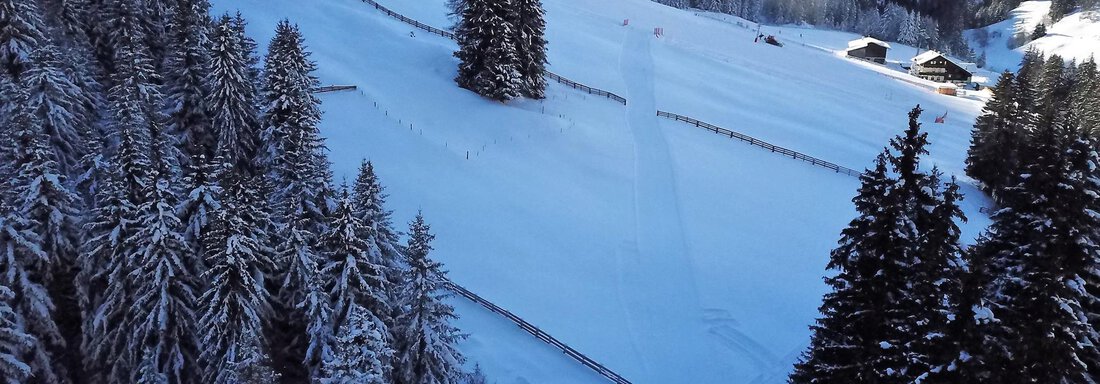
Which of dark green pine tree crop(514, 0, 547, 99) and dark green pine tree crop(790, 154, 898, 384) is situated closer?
dark green pine tree crop(790, 154, 898, 384)

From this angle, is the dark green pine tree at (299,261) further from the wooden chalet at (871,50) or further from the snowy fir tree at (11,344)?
the wooden chalet at (871,50)

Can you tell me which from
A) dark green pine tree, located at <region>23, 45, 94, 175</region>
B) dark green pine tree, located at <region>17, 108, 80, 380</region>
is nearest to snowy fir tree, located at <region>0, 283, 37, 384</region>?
dark green pine tree, located at <region>17, 108, 80, 380</region>

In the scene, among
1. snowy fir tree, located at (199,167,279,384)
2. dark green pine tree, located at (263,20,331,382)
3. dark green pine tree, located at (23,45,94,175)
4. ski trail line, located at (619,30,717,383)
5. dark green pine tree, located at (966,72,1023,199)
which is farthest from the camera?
dark green pine tree, located at (966,72,1023,199)

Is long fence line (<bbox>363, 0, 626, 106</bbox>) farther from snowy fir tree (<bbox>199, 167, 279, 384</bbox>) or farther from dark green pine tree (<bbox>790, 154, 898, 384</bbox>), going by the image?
dark green pine tree (<bbox>790, 154, 898, 384</bbox>)

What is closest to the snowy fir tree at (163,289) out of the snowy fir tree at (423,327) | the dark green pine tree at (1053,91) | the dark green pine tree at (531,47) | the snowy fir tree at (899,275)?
the snowy fir tree at (423,327)

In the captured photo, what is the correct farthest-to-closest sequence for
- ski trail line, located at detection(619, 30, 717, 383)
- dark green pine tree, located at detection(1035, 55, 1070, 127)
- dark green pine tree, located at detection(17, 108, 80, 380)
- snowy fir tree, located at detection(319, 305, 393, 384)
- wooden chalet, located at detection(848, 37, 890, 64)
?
1. wooden chalet, located at detection(848, 37, 890, 64)
2. dark green pine tree, located at detection(1035, 55, 1070, 127)
3. ski trail line, located at detection(619, 30, 717, 383)
4. dark green pine tree, located at detection(17, 108, 80, 380)
5. snowy fir tree, located at detection(319, 305, 393, 384)

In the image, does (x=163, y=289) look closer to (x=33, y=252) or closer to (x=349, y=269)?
(x=33, y=252)

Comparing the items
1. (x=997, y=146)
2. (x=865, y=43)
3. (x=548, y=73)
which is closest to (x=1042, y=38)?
(x=865, y=43)
